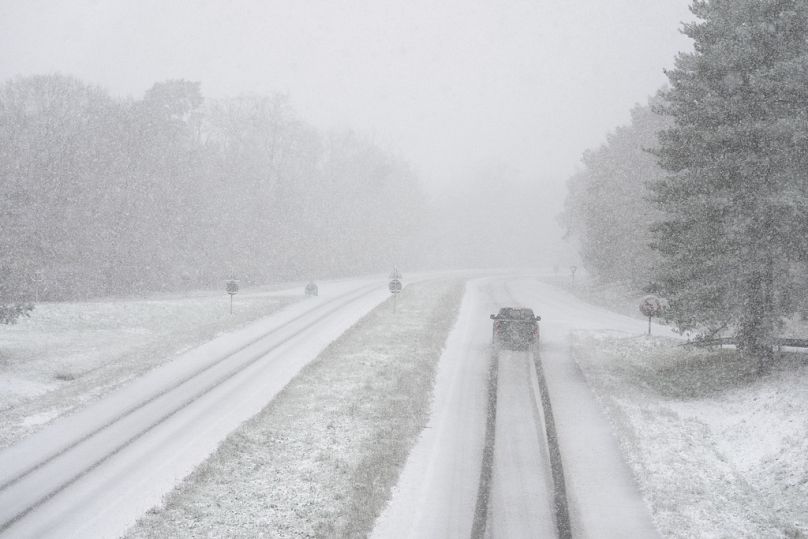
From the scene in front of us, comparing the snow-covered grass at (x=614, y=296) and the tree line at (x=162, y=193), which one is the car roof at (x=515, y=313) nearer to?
the snow-covered grass at (x=614, y=296)

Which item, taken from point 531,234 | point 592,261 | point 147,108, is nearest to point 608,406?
→ point 592,261

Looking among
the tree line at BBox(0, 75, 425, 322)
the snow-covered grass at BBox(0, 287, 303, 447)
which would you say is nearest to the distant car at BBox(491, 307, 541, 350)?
the snow-covered grass at BBox(0, 287, 303, 447)

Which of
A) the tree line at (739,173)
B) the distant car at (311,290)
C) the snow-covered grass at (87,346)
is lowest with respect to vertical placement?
the snow-covered grass at (87,346)

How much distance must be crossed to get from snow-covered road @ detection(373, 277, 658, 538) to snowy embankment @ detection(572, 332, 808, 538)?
459mm

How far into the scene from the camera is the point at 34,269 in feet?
113

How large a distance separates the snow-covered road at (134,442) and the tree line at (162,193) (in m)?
6.38

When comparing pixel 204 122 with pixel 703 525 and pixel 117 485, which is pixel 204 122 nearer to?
pixel 117 485

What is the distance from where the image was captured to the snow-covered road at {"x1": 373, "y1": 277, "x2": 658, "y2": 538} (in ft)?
28.1

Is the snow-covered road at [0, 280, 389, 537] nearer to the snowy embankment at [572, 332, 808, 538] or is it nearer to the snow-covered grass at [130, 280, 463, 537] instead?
the snow-covered grass at [130, 280, 463, 537]

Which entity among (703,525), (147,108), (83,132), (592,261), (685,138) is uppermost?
(147,108)

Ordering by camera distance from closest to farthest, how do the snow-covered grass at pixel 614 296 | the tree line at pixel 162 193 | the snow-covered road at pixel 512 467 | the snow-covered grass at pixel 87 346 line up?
the snow-covered road at pixel 512 467 → the snow-covered grass at pixel 87 346 → the snow-covered grass at pixel 614 296 → the tree line at pixel 162 193

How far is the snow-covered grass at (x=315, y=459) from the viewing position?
857 centimetres

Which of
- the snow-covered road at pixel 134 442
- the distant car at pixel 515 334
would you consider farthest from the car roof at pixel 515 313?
the snow-covered road at pixel 134 442

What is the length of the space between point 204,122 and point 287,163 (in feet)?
35.9
